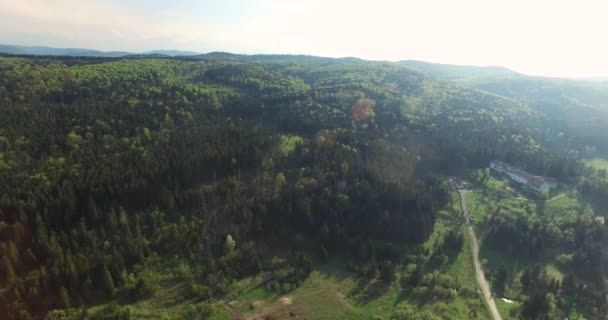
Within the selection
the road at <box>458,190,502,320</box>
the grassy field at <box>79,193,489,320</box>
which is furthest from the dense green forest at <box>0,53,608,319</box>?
the road at <box>458,190,502,320</box>

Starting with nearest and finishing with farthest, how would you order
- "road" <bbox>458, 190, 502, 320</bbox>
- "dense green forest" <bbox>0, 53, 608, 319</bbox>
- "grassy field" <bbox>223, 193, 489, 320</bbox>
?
1. "grassy field" <bbox>223, 193, 489, 320</bbox>
2. "dense green forest" <bbox>0, 53, 608, 319</bbox>
3. "road" <bbox>458, 190, 502, 320</bbox>

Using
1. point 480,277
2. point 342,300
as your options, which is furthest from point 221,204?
point 480,277

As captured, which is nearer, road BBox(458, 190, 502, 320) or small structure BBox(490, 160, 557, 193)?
road BBox(458, 190, 502, 320)

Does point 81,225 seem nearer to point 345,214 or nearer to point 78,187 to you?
point 78,187

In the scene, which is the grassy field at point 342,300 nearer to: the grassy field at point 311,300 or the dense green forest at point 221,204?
the grassy field at point 311,300

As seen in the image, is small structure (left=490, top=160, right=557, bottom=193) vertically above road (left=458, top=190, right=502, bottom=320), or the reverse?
small structure (left=490, top=160, right=557, bottom=193)

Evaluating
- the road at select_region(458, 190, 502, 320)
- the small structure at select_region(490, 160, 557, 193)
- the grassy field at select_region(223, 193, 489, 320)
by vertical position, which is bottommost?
the road at select_region(458, 190, 502, 320)

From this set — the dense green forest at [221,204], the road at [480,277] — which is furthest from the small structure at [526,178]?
the road at [480,277]

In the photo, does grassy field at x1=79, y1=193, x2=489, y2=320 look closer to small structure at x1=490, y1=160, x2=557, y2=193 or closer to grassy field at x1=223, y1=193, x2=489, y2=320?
grassy field at x1=223, y1=193, x2=489, y2=320
